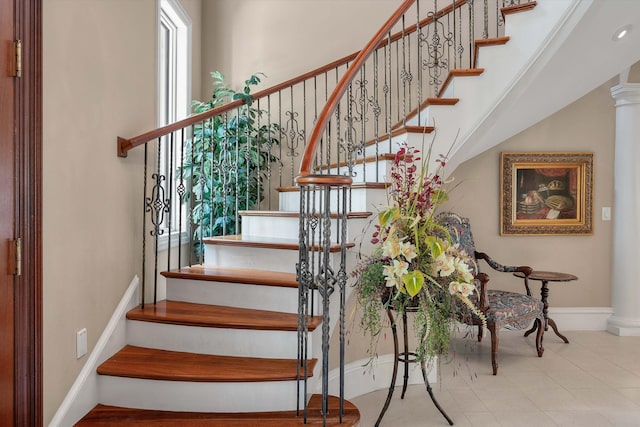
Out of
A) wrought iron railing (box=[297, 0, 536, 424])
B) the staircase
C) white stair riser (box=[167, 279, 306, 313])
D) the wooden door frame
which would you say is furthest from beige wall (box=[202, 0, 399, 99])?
the wooden door frame

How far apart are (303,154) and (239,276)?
2.83 ft

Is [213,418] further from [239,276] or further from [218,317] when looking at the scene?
[239,276]

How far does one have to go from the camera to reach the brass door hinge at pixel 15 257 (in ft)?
6.17

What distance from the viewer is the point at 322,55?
16.3 feet

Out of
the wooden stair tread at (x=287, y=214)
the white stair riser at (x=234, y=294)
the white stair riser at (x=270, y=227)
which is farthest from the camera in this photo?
the white stair riser at (x=270, y=227)

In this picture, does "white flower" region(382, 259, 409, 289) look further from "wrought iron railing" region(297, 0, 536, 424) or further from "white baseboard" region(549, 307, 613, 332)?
"white baseboard" region(549, 307, 613, 332)

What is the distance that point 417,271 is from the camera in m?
2.34

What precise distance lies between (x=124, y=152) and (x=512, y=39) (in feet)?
8.30

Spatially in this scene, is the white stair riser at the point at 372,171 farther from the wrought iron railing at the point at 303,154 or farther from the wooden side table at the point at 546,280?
the wooden side table at the point at 546,280

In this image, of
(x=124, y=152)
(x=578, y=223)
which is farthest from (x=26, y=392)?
(x=578, y=223)

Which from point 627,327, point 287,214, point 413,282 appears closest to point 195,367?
point 413,282

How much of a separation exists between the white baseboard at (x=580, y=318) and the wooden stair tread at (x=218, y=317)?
3.41 meters

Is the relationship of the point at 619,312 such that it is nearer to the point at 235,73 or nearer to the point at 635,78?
the point at 635,78

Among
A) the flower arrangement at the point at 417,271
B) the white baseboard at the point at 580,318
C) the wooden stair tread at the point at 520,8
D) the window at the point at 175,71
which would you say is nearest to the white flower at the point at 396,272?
the flower arrangement at the point at 417,271
